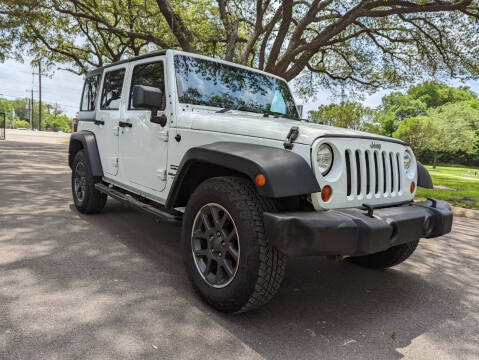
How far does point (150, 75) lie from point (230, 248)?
219cm

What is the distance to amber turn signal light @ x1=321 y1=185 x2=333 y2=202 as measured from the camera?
2.27 m

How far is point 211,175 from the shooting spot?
9.66 ft

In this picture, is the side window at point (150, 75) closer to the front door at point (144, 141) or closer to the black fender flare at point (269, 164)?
the front door at point (144, 141)

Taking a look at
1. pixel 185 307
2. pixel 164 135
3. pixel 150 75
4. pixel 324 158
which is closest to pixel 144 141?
pixel 164 135

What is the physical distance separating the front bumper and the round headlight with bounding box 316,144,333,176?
0.95 feet

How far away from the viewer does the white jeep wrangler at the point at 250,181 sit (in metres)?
2.11

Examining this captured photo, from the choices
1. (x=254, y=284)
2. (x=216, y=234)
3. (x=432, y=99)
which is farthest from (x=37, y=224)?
(x=432, y=99)

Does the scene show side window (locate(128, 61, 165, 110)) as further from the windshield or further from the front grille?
the front grille

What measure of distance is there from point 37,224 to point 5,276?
167cm

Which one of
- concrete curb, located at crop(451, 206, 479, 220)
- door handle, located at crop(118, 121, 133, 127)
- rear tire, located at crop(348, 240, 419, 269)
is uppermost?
door handle, located at crop(118, 121, 133, 127)

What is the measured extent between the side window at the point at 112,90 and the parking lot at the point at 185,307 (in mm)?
1595

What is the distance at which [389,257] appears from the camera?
3.42m

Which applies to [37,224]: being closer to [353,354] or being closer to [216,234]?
[216,234]

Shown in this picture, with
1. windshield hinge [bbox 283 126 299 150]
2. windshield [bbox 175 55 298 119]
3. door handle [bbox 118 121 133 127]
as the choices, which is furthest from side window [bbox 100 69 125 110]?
windshield hinge [bbox 283 126 299 150]
